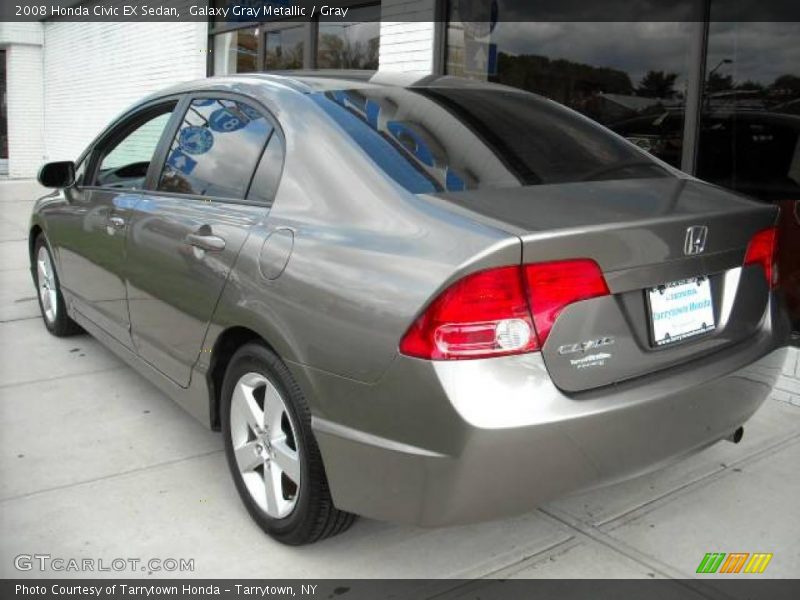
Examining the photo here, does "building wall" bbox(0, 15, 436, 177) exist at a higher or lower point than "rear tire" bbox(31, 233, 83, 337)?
higher

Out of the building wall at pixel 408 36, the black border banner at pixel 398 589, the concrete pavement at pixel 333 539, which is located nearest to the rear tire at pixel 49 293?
the concrete pavement at pixel 333 539

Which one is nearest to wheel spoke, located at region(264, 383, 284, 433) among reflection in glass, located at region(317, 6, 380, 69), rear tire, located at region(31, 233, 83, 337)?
rear tire, located at region(31, 233, 83, 337)

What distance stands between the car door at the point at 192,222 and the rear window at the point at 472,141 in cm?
40

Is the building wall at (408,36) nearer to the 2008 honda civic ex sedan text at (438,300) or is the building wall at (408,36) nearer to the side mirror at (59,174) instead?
the side mirror at (59,174)

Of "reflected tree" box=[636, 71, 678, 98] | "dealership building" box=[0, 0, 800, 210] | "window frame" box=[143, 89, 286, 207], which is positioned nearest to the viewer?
"window frame" box=[143, 89, 286, 207]

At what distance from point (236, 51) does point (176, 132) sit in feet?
23.5

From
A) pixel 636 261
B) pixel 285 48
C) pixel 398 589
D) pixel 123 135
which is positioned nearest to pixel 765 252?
pixel 636 261

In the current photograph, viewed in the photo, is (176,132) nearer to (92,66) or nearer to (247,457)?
(247,457)

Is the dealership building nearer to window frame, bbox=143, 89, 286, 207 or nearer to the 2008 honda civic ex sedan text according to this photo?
window frame, bbox=143, 89, 286, 207

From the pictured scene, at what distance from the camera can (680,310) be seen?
2402 mm

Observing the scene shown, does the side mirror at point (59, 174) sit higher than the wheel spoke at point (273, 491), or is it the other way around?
Answer: the side mirror at point (59, 174)

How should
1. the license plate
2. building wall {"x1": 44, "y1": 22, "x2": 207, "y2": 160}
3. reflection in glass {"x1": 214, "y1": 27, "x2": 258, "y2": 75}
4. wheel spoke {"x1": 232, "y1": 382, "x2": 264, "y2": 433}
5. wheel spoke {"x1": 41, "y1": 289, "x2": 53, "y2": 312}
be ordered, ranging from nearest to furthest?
the license plate, wheel spoke {"x1": 232, "y1": 382, "x2": 264, "y2": 433}, wheel spoke {"x1": 41, "y1": 289, "x2": 53, "y2": 312}, reflection in glass {"x1": 214, "y1": 27, "x2": 258, "y2": 75}, building wall {"x1": 44, "y1": 22, "x2": 207, "y2": 160}

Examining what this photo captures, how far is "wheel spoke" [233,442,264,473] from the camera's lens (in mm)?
2812

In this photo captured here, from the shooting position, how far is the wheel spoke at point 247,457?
2.81 meters
